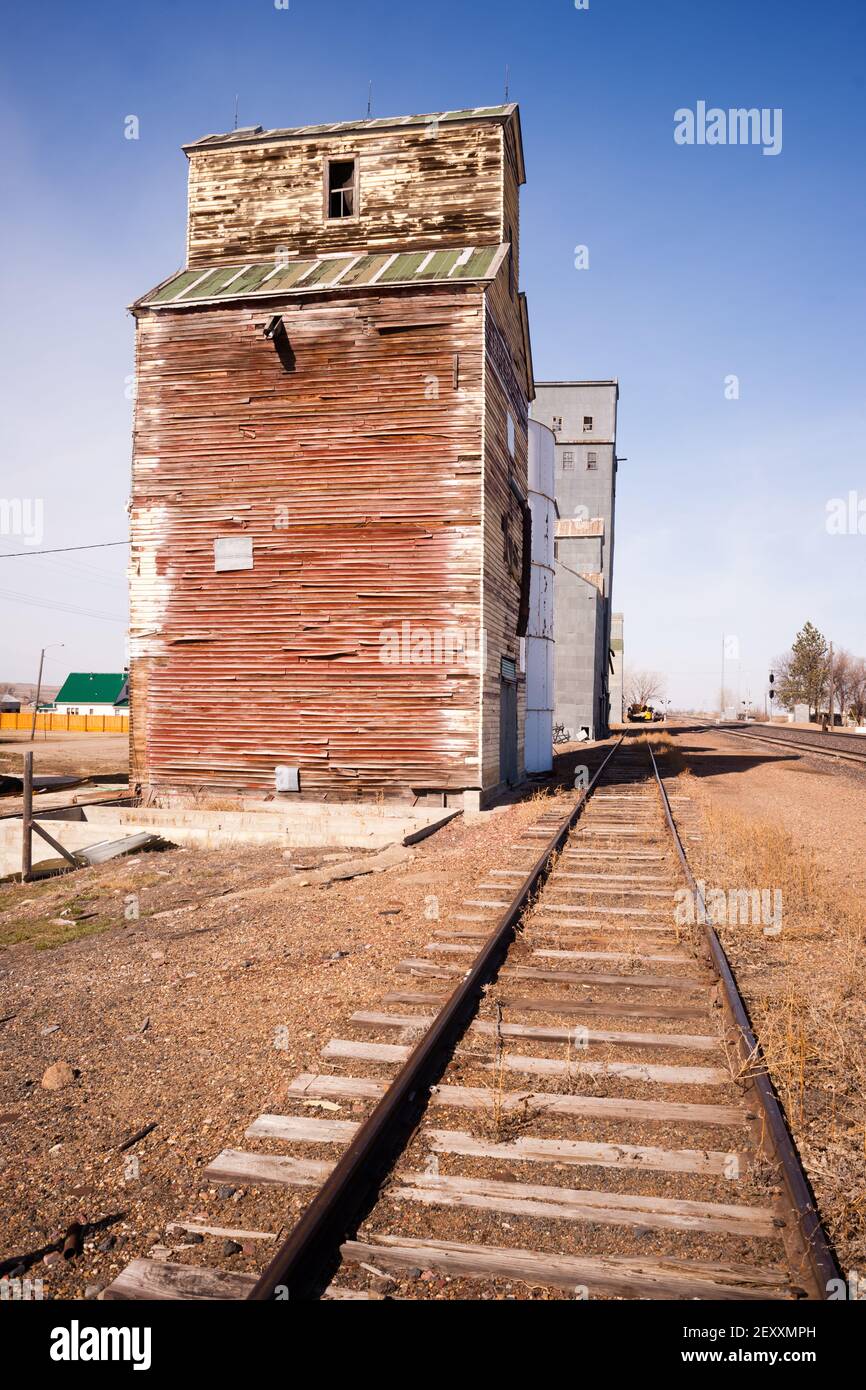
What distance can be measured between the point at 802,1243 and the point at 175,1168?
2787mm

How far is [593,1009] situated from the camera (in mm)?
5707

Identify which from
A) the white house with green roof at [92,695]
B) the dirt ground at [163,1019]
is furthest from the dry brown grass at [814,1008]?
the white house with green roof at [92,695]

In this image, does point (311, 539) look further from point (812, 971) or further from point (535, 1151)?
point (535, 1151)

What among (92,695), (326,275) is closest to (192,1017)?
(326,275)

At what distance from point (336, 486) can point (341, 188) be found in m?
7.63

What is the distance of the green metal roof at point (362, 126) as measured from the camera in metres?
18.2

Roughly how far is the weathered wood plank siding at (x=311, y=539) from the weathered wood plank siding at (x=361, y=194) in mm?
2813

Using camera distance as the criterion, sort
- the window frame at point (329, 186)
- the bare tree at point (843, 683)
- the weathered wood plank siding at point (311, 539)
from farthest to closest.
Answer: the bare tree at point (843, 683)
the window frame at point (329, 186)
the weathered wood plank siding at point (311, 539)

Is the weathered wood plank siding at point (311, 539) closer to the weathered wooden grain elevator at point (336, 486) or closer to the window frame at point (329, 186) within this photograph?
the weathered wooden grain elevator at point (336, 486)

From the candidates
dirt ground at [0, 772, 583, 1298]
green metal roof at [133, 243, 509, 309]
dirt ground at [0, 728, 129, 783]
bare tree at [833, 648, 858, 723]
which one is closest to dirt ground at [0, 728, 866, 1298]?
dirt ground at [0, 772, 583, 1298]

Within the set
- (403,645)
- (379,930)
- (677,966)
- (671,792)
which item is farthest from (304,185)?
(677,966)

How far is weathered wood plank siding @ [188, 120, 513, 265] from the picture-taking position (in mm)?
18234

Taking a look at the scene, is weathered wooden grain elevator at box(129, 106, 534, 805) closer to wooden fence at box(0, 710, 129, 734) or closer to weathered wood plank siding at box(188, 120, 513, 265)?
weathered wood plank siding at box(188, 120, 513, 265)

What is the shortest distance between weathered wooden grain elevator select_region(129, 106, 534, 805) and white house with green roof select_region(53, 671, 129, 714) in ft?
260
